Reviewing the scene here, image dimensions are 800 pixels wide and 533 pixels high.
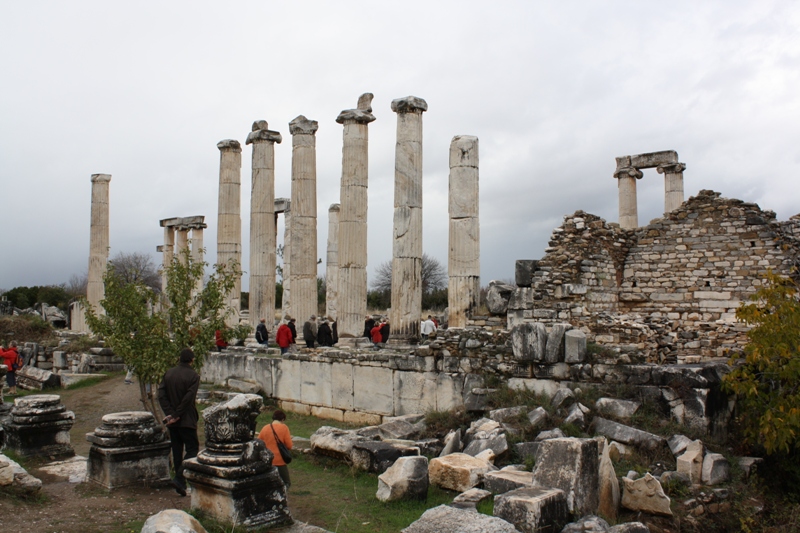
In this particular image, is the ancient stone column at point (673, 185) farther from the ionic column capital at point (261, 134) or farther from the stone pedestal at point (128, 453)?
the stone pedestal at point (128, 453)

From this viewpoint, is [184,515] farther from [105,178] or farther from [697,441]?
[105,178]

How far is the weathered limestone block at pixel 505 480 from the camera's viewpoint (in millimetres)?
7758

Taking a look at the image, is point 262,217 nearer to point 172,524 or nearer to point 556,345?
point 556,345

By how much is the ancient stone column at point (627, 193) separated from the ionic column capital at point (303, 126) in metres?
10.2

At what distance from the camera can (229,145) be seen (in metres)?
25.0

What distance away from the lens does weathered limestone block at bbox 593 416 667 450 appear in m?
8.88

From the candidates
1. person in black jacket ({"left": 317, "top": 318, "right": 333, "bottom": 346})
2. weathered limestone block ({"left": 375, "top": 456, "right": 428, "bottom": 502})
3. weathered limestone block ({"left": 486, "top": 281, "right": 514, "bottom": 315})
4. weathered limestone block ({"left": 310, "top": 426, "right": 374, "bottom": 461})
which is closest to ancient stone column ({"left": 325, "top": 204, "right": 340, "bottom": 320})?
person in black jacket ({"left": 317, "top": 318, "right": 333, "bottom": 346})

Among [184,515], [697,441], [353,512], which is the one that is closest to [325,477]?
[353,512]

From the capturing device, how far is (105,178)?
31.1 metres

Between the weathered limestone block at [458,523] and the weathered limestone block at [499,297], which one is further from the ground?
the weathered limestone block at [499,297]

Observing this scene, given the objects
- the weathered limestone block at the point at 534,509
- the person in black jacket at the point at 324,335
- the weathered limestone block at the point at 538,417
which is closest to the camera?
the weathered limestone block at the point at 534,509

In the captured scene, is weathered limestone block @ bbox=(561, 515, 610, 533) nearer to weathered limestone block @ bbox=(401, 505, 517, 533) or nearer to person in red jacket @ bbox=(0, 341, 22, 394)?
weathered limestone block @ bbox=(401, 505, 517, 533)

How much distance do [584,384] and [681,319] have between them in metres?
5.46

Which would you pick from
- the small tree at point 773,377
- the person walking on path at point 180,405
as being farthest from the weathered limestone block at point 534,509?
the person walking on path at point 180,405
